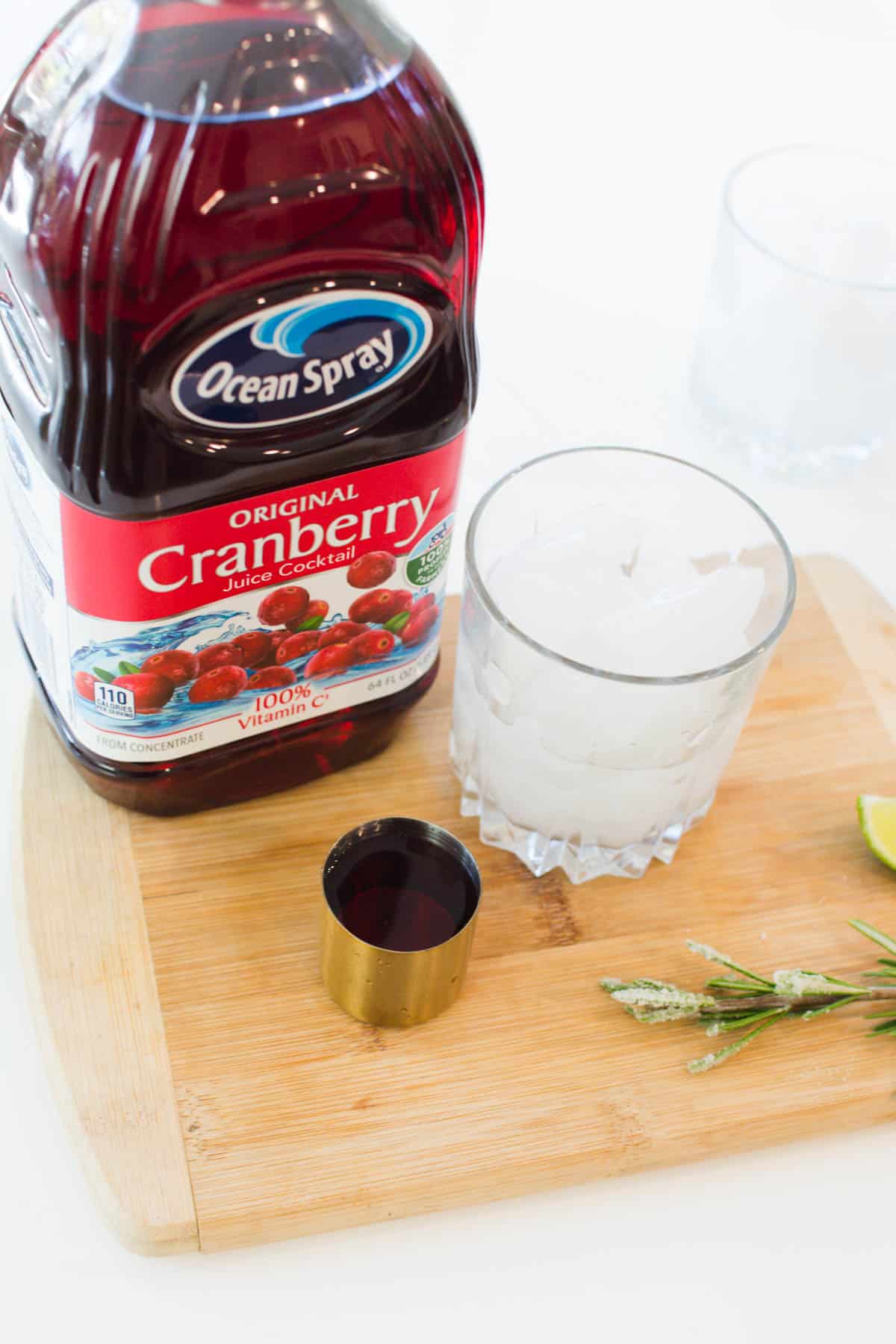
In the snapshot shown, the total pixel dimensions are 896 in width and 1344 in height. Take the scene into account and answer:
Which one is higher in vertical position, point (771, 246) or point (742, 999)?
point (771, 246)

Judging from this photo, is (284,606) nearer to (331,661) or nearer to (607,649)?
(331,661)

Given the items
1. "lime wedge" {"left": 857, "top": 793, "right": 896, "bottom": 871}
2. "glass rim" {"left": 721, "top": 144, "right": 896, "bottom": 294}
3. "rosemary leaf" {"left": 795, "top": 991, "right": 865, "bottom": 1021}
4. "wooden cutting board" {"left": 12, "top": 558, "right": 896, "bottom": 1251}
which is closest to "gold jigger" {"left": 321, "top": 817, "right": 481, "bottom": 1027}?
"wooden cutting board" {"left": 12, "top": 558, "right": 896, "bottom": 1251}

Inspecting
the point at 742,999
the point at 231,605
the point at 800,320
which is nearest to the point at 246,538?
the point at 231,605

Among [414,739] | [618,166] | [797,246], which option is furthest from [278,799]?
[618,166]

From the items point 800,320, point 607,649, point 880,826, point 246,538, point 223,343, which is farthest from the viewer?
point 800,320

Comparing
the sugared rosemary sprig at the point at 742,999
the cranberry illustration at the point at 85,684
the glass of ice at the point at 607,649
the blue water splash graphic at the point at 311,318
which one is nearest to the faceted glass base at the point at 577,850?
the glass of ice at the point at 607,649
